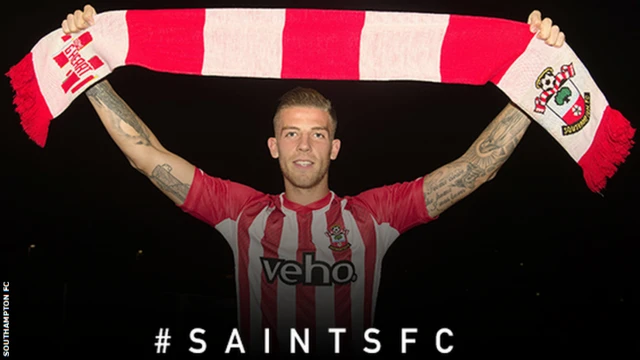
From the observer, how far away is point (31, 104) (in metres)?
1.90

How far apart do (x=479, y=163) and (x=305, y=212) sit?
570 mm

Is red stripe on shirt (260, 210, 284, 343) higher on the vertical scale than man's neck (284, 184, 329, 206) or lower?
lower

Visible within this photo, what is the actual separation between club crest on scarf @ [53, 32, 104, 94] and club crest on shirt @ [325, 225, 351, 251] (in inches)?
34.0

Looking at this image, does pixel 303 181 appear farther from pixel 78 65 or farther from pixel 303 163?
pixel 78 65

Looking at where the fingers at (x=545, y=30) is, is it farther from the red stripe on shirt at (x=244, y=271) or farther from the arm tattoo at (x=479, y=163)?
the red stripe on shirt at (x=244, y=271)

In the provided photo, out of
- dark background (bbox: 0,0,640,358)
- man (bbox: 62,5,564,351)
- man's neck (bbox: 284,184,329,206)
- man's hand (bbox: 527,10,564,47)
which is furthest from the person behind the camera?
dark background (bbox: 0,0,640,358)

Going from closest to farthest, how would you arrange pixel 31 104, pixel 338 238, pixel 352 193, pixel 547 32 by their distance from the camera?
pixel 547 32 → pixel 31 104 → pixel 338 238 → pixel 352 193

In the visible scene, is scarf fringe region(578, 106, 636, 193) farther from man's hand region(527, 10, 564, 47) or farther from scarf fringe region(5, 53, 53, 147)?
scarf fringe region(5, 53, 53, 147)

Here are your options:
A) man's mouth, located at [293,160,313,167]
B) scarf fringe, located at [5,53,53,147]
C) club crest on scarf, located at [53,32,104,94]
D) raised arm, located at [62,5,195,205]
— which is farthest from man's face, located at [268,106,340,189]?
scarf fringe, located at [5,53,53,147]

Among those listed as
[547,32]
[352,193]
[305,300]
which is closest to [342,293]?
[305,300]

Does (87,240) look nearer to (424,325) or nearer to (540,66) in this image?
(424,325)

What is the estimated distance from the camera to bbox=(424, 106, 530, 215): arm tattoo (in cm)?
187

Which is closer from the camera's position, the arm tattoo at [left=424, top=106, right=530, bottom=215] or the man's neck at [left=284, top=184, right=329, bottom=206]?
the arm tattoo at [left=424, top=106, right=530, bottom=215]

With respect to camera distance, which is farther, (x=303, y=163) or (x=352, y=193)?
(x=352, y=193)
